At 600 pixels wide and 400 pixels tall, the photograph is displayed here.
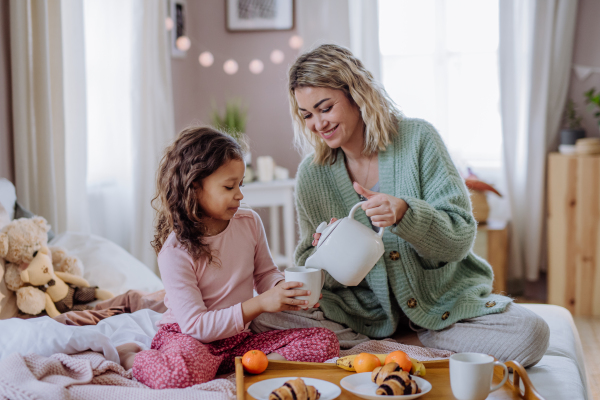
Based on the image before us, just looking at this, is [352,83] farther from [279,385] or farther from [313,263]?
[279,385]

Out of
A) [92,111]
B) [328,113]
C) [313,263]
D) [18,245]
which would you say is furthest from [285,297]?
[92,111]

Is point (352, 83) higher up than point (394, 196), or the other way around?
point (352, 83)

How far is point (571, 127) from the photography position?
11.0 feet

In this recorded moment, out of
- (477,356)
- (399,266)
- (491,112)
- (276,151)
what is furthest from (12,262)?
(491,112)

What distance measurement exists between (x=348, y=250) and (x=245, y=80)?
2907 mm

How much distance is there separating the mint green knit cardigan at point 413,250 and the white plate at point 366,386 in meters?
0.48

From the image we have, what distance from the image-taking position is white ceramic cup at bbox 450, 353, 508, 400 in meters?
0.96

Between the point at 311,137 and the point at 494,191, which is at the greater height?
the point at 311,137

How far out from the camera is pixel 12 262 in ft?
5.72

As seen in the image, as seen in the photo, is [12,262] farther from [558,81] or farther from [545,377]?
[558,81]

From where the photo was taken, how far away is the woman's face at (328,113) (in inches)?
65.9

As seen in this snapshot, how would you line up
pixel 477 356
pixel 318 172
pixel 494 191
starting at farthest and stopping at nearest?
1. pixel 494 191
2. pixel 318 172
3. pixel 477 356

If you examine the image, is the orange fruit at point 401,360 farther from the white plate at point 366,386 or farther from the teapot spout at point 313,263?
the teapot spout at point 313,263

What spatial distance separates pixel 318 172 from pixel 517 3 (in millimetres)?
2239
